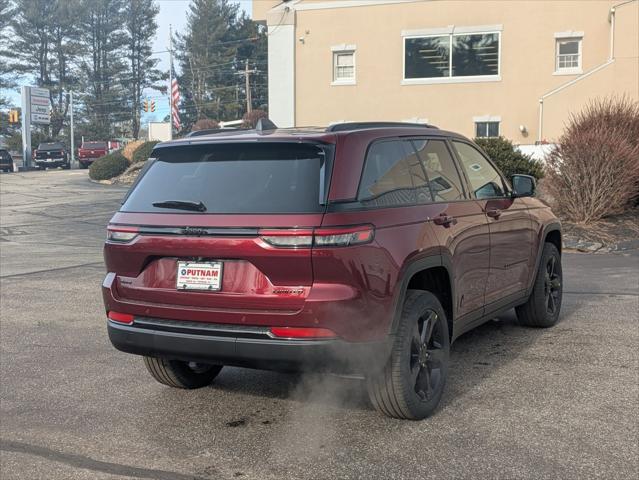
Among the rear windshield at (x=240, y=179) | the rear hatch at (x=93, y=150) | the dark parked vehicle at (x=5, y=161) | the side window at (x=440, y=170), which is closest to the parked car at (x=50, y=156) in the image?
the rear hatch at (x=93, y=150)

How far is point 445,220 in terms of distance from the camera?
191 inches

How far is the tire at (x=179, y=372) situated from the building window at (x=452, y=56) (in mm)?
23333

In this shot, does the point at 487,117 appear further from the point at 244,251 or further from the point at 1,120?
the point at 1,120

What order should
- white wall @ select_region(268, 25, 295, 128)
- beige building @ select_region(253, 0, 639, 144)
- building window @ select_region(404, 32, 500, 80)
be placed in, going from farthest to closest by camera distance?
white wall @ select_region(268, 25, 295, 128) → building window @ select_region(404, 32, 500, 80) → beige building @ select_region(253, 0, 639, 144)

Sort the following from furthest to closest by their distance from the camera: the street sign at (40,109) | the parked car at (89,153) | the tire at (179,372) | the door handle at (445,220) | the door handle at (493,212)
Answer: the street sign at (40,109), the parked car at (89,153), the door handle at (493,212), the tire at (179,372), the door handle at (445,220)

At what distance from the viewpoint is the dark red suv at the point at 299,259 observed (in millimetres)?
3965

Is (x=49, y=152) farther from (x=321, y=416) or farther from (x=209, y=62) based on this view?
(x=321, y=416)

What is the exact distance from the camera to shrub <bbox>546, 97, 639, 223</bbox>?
13.6 meters

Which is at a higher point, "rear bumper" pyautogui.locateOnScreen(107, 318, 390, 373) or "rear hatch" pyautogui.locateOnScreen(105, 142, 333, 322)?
"rear hatch" pyautogui.locateOnScreen(105, 142, 333, 322)

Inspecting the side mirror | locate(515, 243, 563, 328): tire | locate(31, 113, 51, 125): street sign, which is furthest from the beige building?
locate(31, 113, 51, 125): street sign

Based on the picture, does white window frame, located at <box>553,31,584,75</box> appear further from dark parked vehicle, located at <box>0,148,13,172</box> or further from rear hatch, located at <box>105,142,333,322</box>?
dark parked vehicle, located at <box>0,148,13,172</box>

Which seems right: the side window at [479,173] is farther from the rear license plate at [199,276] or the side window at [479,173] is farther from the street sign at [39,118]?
the street sign at [39,118]

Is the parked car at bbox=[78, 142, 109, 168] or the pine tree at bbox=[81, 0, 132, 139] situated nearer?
the parked car at bbox=[78, 142, 109, 168]

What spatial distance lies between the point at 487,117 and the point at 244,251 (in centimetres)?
2381
